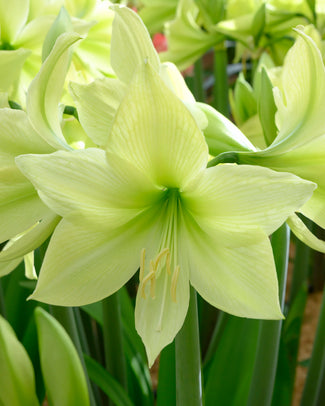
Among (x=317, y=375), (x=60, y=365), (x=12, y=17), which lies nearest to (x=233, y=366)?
(x=317, y=375)

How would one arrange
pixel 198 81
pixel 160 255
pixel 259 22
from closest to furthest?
pixel 160 255 < pixel 259 22 < pixel 198 81

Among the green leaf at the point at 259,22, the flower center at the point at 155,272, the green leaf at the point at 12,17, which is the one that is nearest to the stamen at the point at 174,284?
the flower center at the point at 155,272

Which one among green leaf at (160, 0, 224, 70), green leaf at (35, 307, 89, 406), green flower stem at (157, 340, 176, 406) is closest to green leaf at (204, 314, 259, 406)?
green flower stem at (157, 340, 176, 406)

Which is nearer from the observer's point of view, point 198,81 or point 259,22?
point 259,22

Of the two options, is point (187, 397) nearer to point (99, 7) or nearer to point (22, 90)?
point (22, 90)

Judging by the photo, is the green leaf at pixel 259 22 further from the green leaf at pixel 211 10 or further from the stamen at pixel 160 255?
the stamen at pixel 160 255

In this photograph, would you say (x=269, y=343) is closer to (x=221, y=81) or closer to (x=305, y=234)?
(x=305, y=234)

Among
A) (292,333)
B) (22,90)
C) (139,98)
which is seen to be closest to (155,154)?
(139,98)
